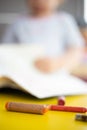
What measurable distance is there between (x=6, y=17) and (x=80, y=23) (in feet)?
2.82

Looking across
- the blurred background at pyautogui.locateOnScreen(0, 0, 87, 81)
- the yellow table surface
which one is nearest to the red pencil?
the yellow table surface

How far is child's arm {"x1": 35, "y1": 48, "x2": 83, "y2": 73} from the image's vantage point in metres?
0.79

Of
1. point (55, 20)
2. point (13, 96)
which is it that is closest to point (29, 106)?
point (13, 96)

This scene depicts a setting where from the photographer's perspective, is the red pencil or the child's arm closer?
the red pencil

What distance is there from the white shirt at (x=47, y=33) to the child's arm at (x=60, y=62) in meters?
0.19

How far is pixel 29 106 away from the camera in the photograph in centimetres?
37

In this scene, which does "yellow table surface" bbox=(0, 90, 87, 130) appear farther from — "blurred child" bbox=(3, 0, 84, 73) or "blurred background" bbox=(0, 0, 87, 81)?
"blurred background" bbox=(0, 0, 87, 81)

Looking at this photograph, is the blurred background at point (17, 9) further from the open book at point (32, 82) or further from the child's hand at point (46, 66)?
the open book at point (32, 82)

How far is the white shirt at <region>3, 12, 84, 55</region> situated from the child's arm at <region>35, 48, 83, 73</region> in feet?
0.63

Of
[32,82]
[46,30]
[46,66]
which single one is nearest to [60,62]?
[46,66]

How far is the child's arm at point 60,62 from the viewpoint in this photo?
79 centimetres

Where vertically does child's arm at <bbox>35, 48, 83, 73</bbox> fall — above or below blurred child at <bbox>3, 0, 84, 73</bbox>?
below

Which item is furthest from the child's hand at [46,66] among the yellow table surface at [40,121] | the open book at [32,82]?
the yellow table surface at [40,121]

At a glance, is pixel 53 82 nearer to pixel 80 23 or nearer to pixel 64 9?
pixel 80 23
